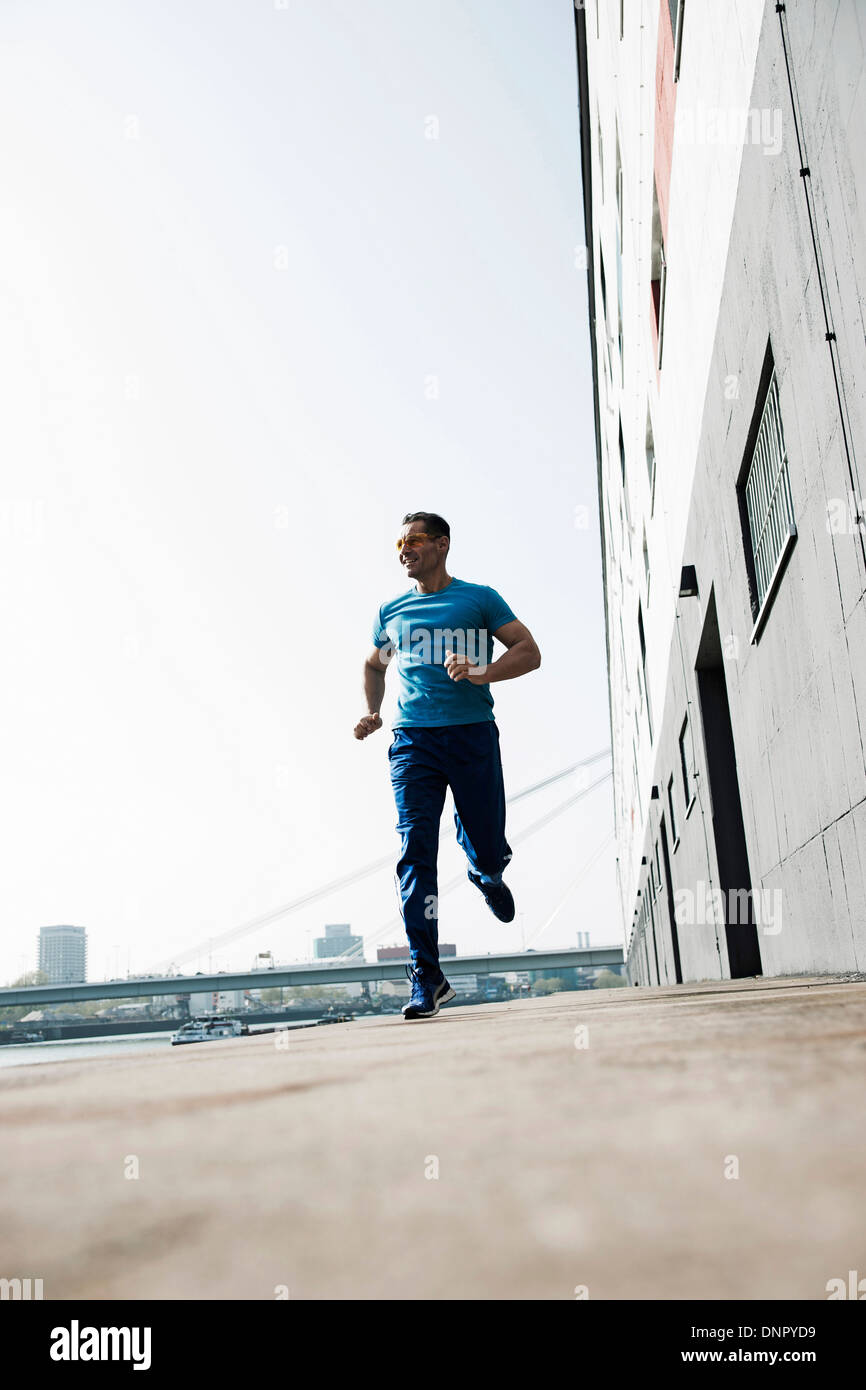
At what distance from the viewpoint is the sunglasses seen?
4684mm

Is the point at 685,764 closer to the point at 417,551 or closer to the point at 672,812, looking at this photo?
the point at 672,812

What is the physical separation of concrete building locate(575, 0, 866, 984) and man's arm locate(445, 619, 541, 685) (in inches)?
45.0

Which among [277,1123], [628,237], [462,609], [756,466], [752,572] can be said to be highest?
[628,237]

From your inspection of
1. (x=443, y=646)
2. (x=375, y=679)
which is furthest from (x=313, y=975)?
(x=443, y=646)

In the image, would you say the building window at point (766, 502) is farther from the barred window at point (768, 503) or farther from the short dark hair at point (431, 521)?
the short dark hair at point (431, 521)

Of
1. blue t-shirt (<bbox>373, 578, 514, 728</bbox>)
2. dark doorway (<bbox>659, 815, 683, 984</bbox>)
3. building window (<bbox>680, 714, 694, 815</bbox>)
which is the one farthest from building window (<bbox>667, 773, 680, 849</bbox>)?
blue t-shirt (<bbox>373, 578, 514, 728</bbox>)

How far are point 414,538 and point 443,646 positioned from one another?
53 centimetres

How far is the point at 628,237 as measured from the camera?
10.6 metres

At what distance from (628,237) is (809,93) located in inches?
315

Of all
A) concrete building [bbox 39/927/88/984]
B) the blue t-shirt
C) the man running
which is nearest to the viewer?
the man running

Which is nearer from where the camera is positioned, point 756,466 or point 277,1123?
point 277,1123

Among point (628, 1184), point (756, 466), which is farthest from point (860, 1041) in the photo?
point (756, 466)

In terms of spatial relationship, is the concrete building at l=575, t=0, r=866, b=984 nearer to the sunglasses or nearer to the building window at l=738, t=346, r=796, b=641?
the building window at l=738, t=346, r=796, b=641
